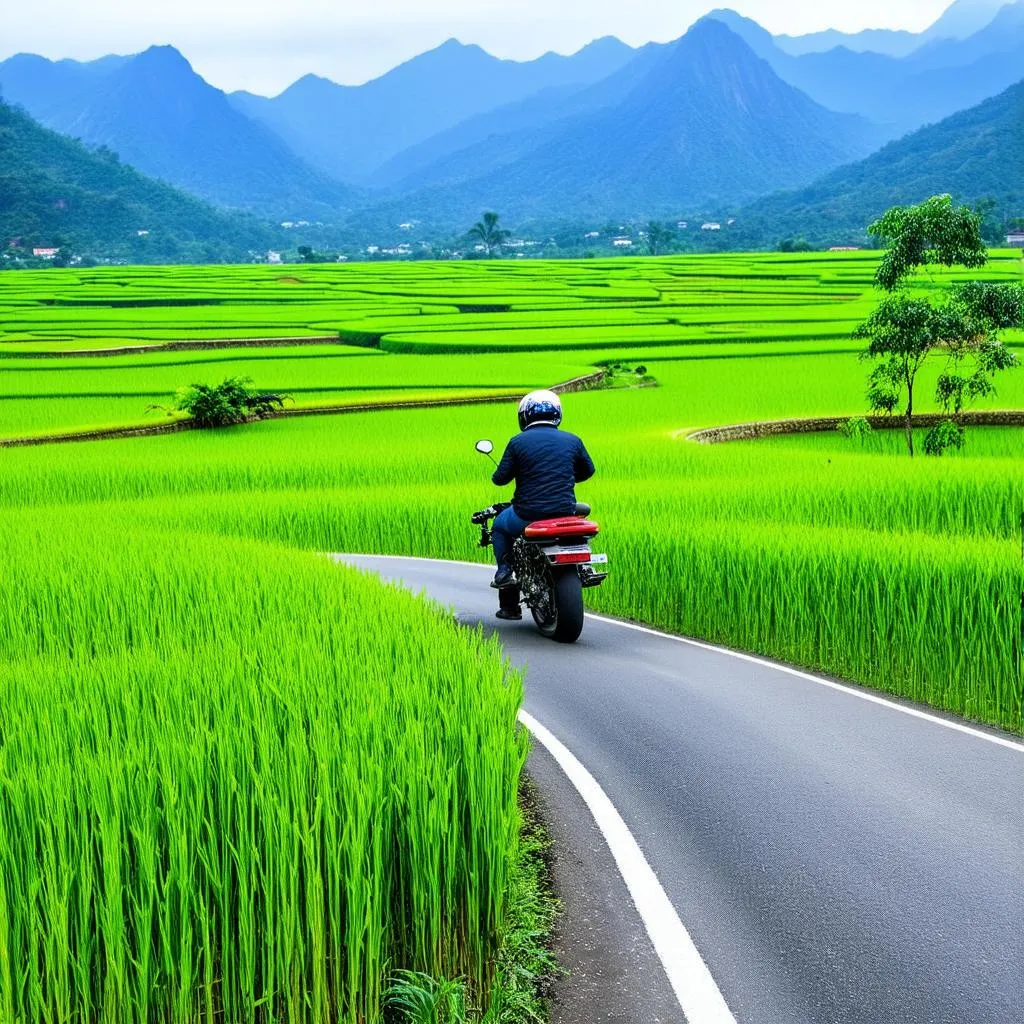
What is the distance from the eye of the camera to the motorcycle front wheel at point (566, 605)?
34.5 feet

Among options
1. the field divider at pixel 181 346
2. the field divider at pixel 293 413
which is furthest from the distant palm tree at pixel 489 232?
the field divider at pixel 293 413

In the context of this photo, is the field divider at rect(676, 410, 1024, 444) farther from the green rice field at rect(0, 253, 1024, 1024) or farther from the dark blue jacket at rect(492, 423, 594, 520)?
the dark blue jacket at rect(492, 423, 594, 520)

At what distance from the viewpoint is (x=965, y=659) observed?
30.1 ft

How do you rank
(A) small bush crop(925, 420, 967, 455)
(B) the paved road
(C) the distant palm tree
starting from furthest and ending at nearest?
1. (C) the distant palm tree
2. (A) small bush crop(925, 420, 967, 455)
3. (B) the paved road

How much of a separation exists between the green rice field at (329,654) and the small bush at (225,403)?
114cm

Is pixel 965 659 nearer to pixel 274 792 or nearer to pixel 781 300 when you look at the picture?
pixel 274 792

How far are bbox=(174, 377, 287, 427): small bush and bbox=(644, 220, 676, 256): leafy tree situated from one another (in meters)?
131

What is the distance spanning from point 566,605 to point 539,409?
1741 mm

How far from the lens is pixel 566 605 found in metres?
10.5

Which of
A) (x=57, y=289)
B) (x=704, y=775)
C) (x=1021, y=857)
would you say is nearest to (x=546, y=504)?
(x=704, y=775)

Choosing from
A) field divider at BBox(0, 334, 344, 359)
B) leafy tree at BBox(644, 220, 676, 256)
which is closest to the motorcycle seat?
field divider at BBox(0, 334, 344, 359)

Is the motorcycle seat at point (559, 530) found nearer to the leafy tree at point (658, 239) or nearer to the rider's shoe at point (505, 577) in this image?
the rider's shoe at point (505, 577)

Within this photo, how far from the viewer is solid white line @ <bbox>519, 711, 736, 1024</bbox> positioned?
4.32 metres

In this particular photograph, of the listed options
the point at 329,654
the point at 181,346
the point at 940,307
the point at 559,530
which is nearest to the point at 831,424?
the point at 940,307
